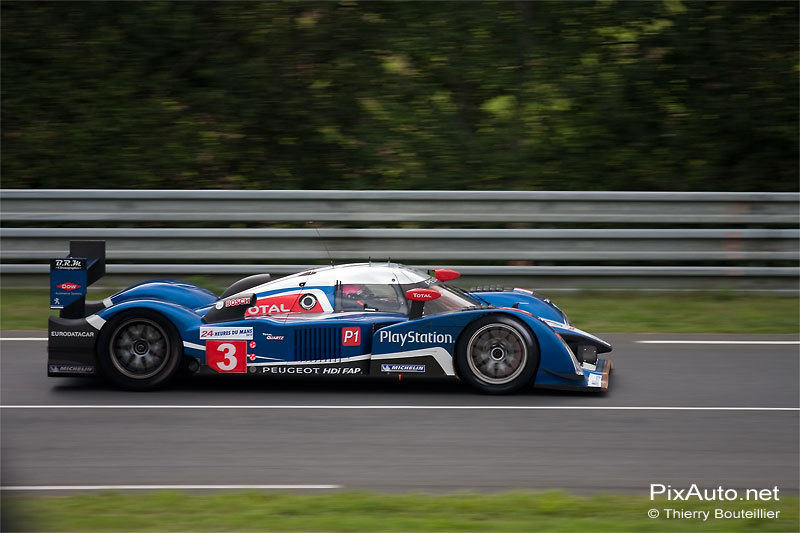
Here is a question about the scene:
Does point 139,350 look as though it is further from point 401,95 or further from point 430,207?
point 401,95

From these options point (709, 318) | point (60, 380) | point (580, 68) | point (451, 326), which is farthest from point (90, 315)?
point (580, 68)

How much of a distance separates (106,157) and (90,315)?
703cm

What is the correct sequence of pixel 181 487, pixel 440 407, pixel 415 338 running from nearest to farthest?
1. pixel 181 487
2. pixel 440 407
3. pixel 415 338

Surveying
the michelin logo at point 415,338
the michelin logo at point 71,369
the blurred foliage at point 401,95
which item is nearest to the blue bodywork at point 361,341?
the michelin logo at point 415,338

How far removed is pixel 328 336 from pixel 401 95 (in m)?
7.98

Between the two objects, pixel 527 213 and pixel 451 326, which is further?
pixel 527 213

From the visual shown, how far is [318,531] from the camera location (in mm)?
4867

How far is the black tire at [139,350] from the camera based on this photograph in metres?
7.96

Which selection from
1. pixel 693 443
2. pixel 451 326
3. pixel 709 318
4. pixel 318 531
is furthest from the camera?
pixel 709 318

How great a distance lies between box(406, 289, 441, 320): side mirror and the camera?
308 inches

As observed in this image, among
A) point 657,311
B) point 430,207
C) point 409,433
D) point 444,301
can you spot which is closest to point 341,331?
point 444,301

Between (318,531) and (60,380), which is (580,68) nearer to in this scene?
(60,380)

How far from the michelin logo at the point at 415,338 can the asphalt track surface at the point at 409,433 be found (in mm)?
480

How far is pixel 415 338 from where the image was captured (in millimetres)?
7754
